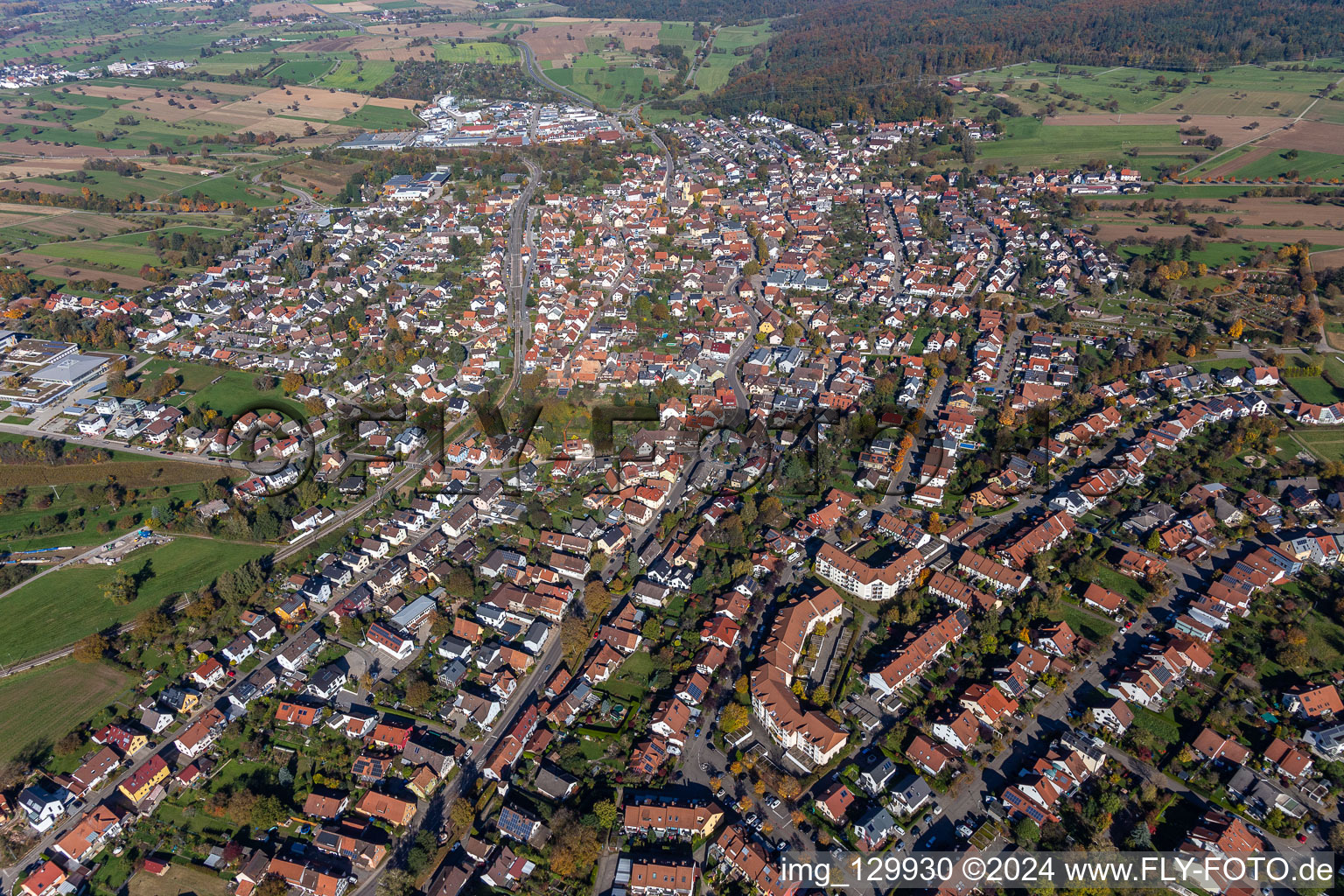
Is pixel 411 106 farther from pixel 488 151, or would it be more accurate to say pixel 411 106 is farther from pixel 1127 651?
pixel 1127 651

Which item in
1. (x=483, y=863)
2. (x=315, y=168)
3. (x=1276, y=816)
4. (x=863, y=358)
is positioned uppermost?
(x=315, y=168)

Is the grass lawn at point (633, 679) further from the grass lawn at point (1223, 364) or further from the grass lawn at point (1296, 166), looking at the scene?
the grass lawn at point (1296, 166)

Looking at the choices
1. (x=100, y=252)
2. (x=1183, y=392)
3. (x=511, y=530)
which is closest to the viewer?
(x=511, y=530)

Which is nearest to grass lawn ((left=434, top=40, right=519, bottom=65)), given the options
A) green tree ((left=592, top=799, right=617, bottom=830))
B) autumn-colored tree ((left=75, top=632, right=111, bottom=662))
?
autumn-colored tree ((left=75, top=632, right=111, bottom=662))

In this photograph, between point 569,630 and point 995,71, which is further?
point 995,71

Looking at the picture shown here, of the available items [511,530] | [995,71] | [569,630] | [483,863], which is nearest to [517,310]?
[511,530]

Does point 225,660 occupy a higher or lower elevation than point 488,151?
lower

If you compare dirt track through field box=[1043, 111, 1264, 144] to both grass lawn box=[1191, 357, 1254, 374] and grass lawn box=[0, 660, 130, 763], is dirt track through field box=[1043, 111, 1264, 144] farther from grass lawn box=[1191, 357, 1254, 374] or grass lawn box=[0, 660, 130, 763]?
grass lawn box=[0, 660, 130, 763]

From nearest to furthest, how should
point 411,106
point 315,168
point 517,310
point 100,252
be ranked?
point 517,310 < point 100,252 < point 315,168 < point 411,106
